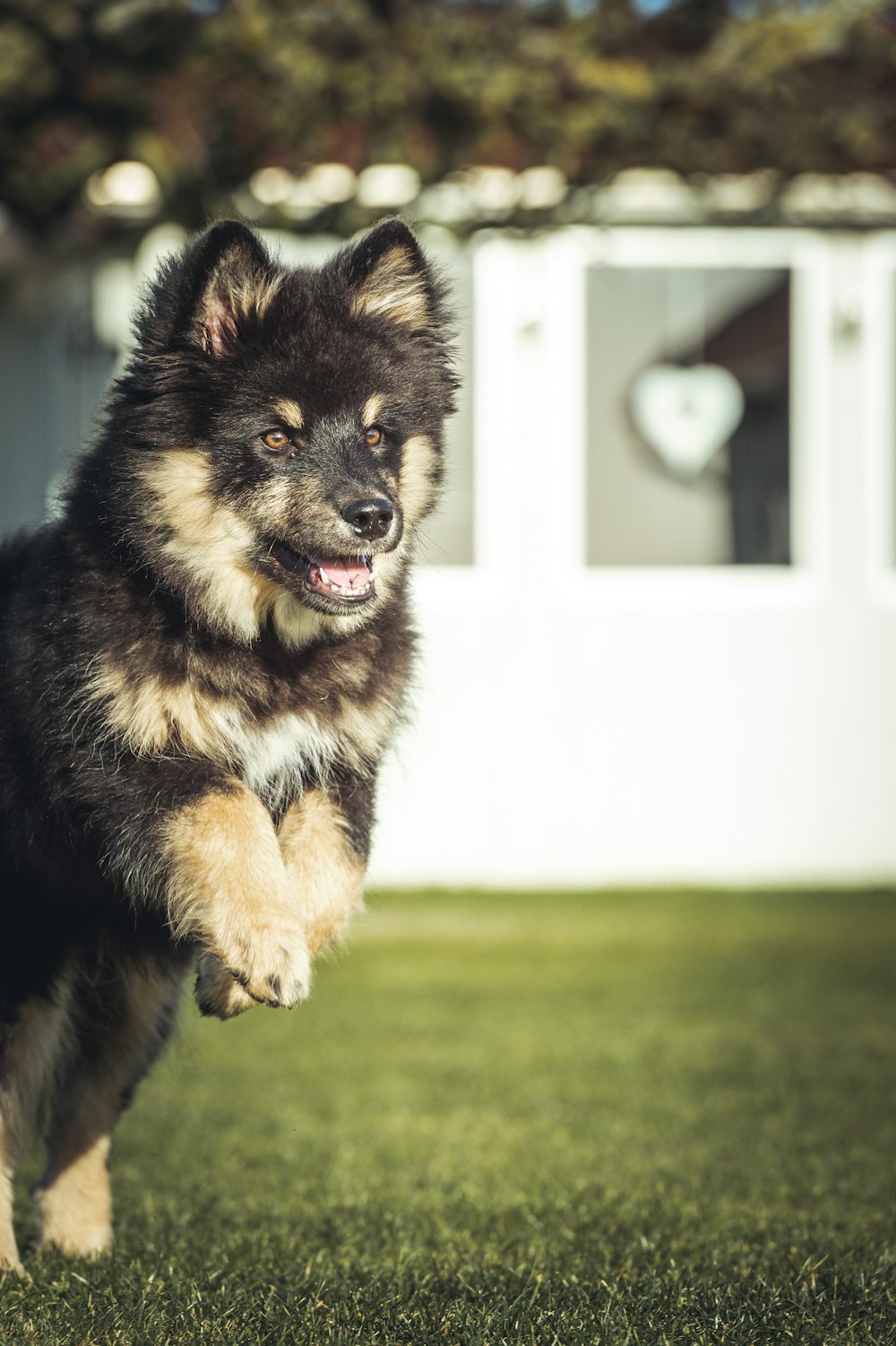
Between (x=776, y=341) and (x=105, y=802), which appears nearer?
(x=105, y=802)

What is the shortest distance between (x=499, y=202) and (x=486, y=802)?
422 centimetres

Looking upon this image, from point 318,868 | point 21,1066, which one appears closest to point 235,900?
point 318,868

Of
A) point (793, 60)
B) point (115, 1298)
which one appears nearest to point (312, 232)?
point (793, 60)

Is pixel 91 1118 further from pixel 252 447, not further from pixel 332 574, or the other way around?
pixel 252 447

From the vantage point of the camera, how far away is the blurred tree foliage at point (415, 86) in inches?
355

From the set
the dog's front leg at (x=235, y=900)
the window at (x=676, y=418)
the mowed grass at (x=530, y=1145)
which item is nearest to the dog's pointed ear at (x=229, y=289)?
the dog's front leg at (x=235, y=900)

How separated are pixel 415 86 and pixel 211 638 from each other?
651 centimetres

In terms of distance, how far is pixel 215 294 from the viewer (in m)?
3.87

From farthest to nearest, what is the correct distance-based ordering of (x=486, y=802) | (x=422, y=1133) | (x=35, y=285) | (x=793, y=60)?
(x=35, y=285)
(x=486, y=802)
(x=793, y=60)
(x=422, y=1133)

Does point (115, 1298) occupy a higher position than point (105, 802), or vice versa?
point (105, 802)

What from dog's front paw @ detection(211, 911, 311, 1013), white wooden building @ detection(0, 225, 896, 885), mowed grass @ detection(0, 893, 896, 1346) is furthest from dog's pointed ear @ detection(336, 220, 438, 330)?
white wooden building @ detection(0, 225, 896, 885)

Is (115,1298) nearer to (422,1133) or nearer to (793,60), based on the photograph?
(422,1133)

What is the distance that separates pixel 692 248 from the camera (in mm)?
12211

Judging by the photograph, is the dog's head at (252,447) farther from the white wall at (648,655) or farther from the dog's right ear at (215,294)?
the white wall at (648,655)
